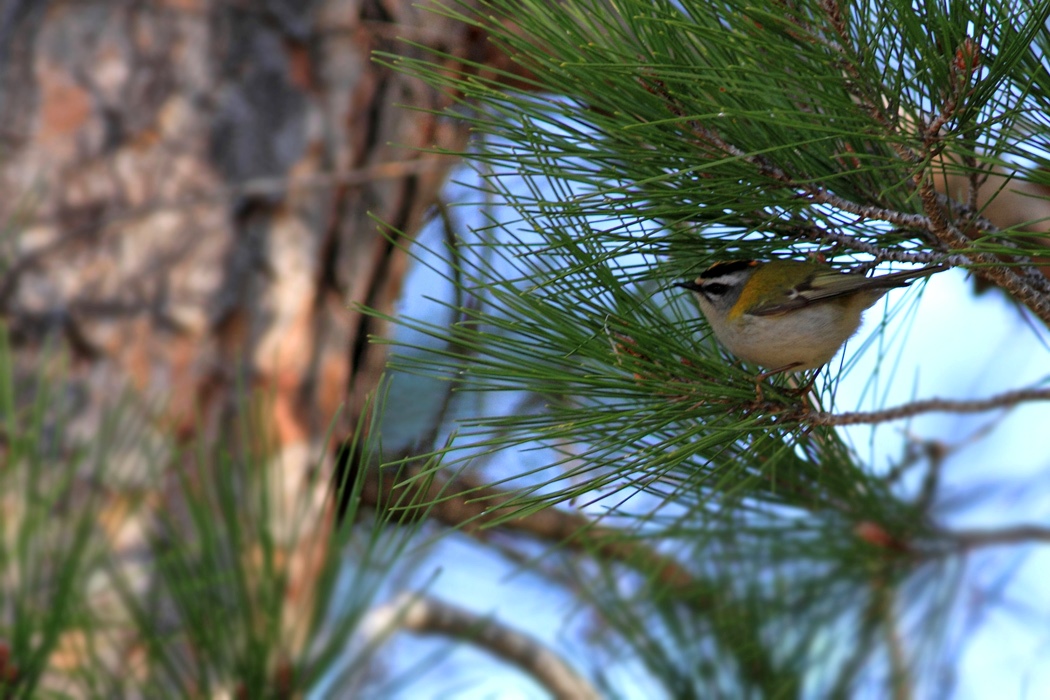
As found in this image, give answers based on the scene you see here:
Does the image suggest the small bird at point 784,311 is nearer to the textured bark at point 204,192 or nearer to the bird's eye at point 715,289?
the bird's eye at point 715,289

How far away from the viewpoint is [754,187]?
0.72 meters

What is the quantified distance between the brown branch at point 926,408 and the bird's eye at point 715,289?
23 centimetres

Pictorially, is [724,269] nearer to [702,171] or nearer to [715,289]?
[715,289]

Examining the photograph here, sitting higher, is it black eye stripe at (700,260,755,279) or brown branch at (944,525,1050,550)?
black eye stripe at (700,260,755,279)

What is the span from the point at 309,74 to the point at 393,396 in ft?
2.12

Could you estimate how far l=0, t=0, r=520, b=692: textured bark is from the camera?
1.69 meters

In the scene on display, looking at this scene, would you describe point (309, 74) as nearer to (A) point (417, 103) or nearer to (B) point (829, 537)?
(A) point (417, 103)

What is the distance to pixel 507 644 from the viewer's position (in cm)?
183

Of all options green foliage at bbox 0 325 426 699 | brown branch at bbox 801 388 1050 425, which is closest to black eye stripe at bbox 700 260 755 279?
brown branch at bbox 801 388 1050 425

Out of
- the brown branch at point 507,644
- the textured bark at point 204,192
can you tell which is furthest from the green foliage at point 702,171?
the textured bark at point 204,192

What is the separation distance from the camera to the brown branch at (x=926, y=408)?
82 centimetres

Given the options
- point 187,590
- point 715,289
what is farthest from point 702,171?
point 187,590

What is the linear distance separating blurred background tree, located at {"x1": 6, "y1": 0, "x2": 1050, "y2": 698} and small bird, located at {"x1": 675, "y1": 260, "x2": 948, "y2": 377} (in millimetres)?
38

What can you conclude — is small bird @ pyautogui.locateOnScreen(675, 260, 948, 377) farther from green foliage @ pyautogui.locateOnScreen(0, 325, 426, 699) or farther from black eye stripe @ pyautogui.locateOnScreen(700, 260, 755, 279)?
green foliage @ pyautogui.locateOnScreen(0, 325, 426, 699)
